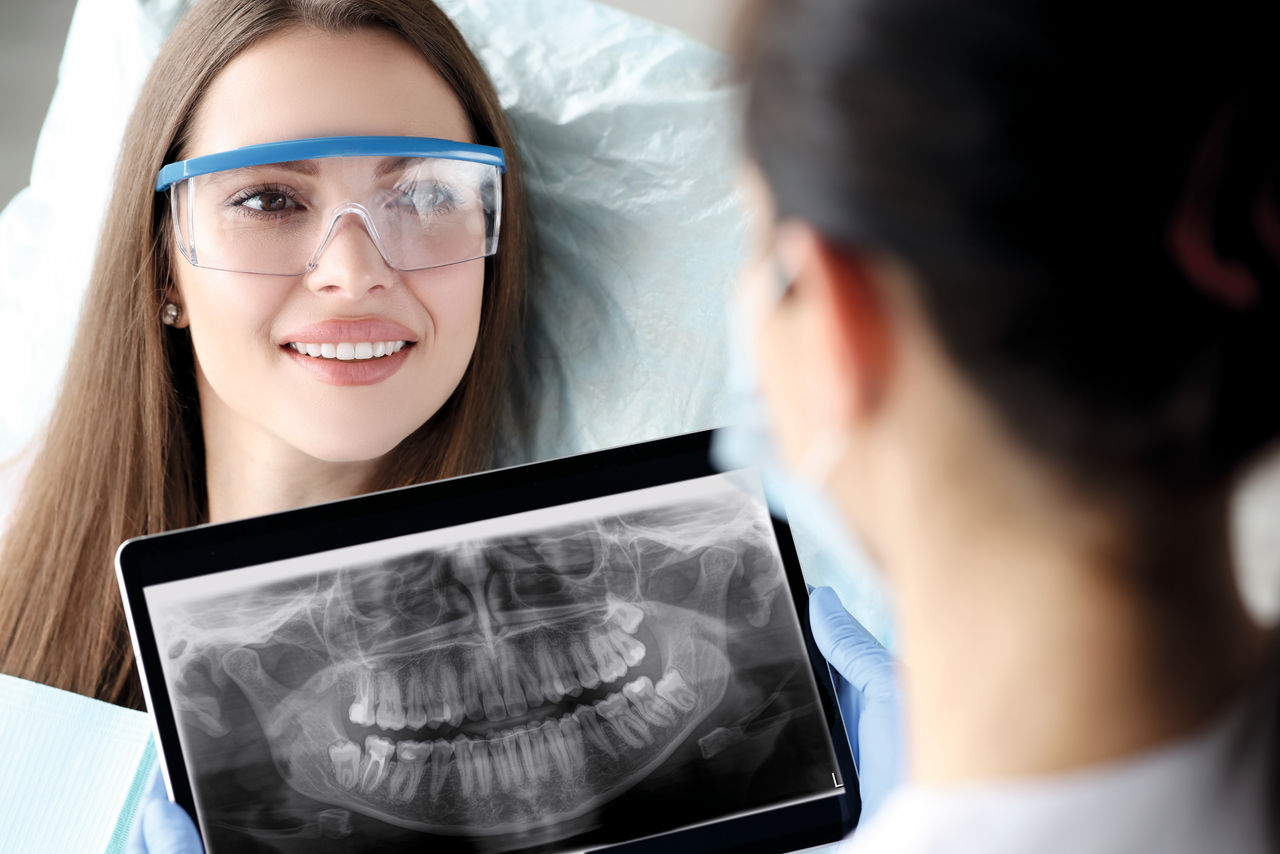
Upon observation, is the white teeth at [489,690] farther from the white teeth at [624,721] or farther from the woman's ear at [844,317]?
the woman's ear at [844,317]

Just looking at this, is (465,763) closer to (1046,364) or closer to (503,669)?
(503,669)

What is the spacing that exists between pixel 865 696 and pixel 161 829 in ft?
2.12

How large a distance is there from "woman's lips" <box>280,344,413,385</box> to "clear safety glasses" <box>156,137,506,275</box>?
0.33 feet

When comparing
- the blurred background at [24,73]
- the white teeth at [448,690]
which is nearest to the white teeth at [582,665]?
the white teeth at [448,690]

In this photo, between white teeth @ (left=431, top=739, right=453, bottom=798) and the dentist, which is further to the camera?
white teeth @ (left=431, top=739, right=453, bottom=798)

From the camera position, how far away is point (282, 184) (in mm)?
1182

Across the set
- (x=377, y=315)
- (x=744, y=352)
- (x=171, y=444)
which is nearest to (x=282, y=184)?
(x=377, y=315)

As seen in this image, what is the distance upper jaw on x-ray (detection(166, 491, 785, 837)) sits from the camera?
94 cm

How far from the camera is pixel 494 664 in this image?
0.97m

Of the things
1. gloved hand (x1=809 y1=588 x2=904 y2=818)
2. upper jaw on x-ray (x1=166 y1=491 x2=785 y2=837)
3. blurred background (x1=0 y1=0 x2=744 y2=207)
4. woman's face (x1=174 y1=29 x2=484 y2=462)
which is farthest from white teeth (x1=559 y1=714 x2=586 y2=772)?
blurred background (x1=0 y1=0 x2=744 y2=207)

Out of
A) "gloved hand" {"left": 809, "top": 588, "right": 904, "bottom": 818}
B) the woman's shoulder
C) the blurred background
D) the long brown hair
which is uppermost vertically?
the blurred background

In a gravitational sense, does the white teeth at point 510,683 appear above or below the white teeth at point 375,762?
above

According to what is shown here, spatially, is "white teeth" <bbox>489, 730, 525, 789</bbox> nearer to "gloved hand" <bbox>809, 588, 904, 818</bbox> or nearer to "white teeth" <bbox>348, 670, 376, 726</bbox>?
"white teeth" <bbox>348, 670, 376, 726</bbox>

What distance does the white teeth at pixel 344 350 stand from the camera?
124cm
